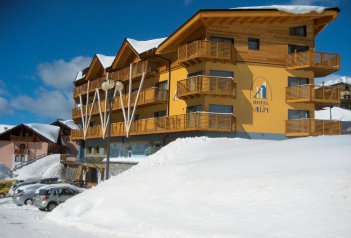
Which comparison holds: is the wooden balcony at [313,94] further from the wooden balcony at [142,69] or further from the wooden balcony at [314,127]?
the wooden balcony at [142,69]

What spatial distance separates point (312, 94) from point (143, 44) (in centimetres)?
1655

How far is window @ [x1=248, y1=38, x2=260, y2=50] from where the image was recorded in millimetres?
30078

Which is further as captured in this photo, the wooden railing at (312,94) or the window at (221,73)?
the wooden railing at (312,94)

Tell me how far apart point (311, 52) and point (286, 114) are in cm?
499

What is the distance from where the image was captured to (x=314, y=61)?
96.7 ft

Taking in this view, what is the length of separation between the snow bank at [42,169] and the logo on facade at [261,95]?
30523 mm

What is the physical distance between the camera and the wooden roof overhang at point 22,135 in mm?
63906

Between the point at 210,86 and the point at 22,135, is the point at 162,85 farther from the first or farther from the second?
the point at 22,135

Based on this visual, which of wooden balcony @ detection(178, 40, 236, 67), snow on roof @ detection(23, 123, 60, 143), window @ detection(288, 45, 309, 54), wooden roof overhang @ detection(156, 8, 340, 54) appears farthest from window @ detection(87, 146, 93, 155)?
window @ detection(288, 45, 309, 54)

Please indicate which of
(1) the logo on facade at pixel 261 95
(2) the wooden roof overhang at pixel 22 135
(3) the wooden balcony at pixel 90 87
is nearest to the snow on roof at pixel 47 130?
(2) the wooden roof overhang at pixel 22 135

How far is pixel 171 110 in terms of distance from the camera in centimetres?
3225

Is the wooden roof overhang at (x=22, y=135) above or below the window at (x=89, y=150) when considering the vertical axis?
above

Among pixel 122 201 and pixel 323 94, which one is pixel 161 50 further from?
pixel 122 201

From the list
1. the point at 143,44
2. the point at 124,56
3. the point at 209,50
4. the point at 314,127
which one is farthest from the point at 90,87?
the point at 314,127
